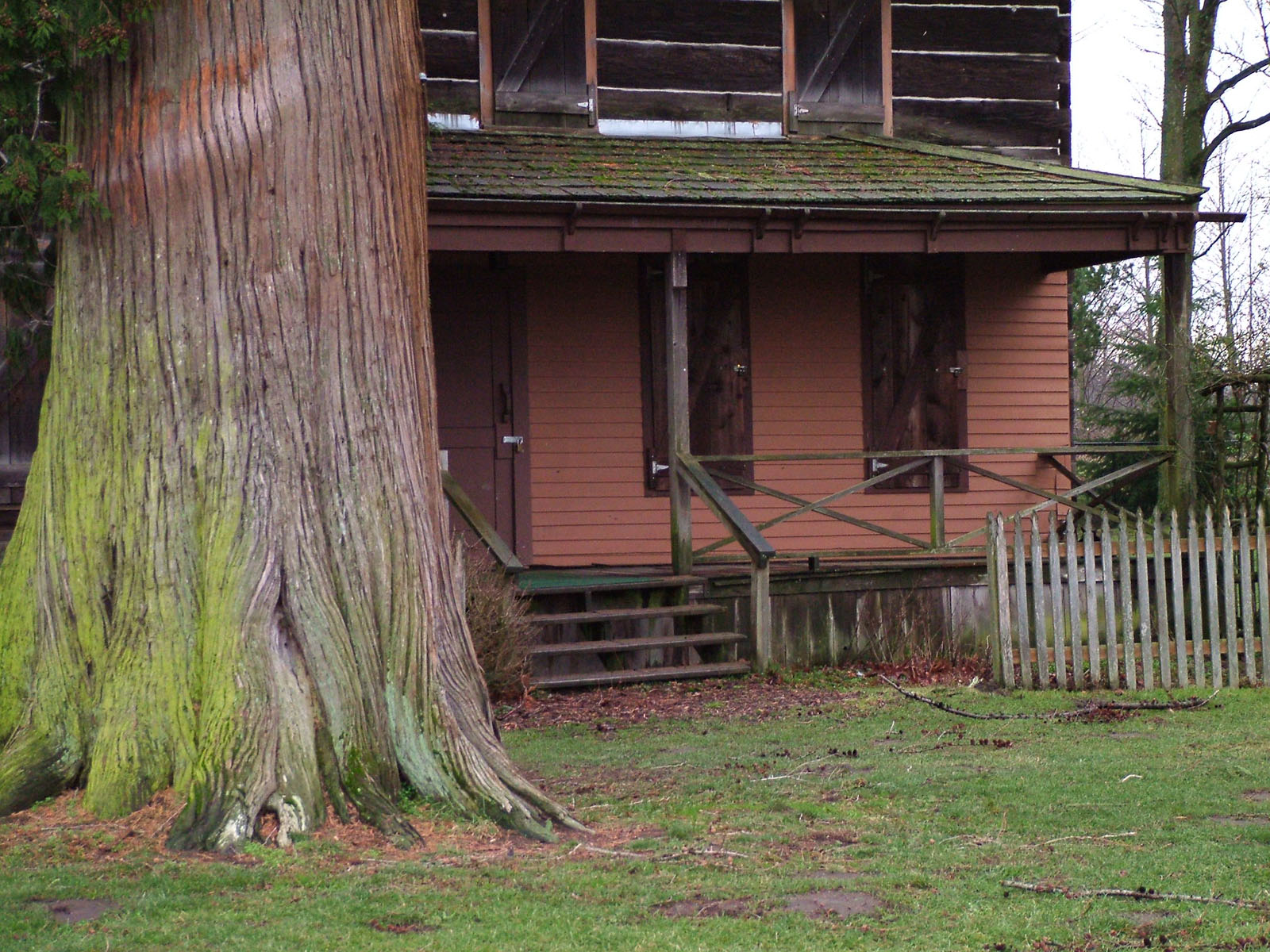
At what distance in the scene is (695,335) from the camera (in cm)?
1352

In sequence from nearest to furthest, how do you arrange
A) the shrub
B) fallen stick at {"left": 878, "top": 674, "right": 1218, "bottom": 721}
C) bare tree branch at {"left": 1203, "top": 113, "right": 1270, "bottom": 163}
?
fallen stick at {"left": 878, "top": 674, "right": 1218, "bottom": 721} < the shrub < bare tree branch at {"left": 1203, "top": 113, "right": 1270, "bottom": 163}

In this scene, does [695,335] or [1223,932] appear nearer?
[1223,932]

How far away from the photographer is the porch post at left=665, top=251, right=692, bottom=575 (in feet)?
38.0

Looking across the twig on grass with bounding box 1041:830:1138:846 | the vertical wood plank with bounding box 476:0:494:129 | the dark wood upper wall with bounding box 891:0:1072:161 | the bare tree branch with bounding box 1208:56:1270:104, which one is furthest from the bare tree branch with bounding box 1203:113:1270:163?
the twig on grass with bounding box 1041:830:1138:846

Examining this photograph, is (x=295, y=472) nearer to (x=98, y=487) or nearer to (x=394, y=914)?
(x=98, y=487)

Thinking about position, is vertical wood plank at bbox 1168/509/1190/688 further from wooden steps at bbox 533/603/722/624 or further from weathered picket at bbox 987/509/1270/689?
wooden steps at bbox 533/603/722/624

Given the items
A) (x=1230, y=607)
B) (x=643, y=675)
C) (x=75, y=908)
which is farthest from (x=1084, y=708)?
(x=75, y=908)

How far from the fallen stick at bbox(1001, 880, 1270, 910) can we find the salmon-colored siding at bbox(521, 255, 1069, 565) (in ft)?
28.5

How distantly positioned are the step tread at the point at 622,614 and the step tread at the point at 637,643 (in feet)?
0.55

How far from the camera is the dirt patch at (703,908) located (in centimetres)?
454

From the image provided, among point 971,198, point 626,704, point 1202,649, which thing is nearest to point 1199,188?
point 971,198

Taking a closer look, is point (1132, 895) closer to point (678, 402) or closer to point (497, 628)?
point (497, 628)

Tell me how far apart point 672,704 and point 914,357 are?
18.0 feet

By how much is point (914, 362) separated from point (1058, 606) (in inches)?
181
